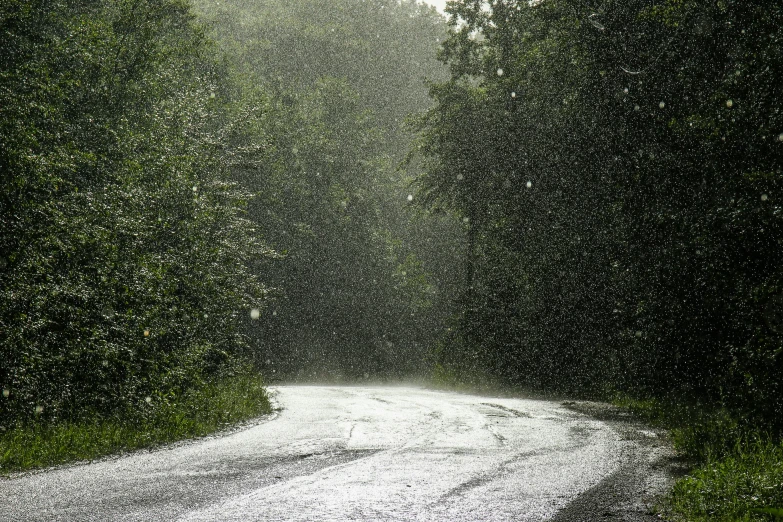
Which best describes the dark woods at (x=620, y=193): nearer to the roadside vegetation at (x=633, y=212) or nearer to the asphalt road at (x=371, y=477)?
the roadside vegetation at (x=633, y=212)

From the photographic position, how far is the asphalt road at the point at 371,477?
690 cm

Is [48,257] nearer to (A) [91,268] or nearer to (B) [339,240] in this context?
(A) [91,268]

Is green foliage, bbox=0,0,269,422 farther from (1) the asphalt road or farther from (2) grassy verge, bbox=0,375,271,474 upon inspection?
(1) the asphalt road

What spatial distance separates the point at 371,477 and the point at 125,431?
5.66 metres

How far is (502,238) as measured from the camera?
1148 inches

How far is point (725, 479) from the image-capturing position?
7.80 meters

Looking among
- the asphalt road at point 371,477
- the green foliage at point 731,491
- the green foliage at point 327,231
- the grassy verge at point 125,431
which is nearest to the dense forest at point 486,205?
the grassy verge at point 125,431

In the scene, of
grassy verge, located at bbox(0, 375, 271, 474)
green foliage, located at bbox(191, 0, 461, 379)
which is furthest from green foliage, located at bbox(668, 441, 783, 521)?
green foliage, located at bbox(191, 0, 461, 379)

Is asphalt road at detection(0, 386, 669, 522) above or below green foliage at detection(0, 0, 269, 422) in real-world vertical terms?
below

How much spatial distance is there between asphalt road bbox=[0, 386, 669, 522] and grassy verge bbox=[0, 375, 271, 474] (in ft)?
2.26

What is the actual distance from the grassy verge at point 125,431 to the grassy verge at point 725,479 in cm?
743

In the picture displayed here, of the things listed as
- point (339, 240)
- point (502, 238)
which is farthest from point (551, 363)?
point (339, 240)

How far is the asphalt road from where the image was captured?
272 inches

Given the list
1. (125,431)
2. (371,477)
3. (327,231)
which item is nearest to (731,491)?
(371,477)
